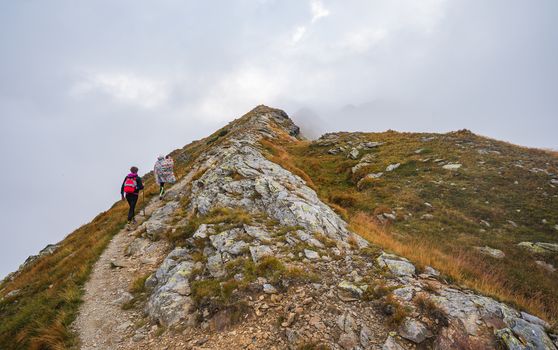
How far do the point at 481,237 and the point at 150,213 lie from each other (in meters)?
20.6

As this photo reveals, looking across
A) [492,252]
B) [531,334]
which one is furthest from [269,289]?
[492,252]

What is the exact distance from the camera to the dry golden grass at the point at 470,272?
343 inches

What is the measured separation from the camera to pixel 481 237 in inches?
597

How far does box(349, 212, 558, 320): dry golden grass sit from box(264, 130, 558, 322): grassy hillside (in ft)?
0.14

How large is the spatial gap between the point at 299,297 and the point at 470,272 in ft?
24.6

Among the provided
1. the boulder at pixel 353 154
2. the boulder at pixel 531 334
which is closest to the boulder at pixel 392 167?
the boulder at pixel 353 154

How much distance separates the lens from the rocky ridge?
22.2 feet

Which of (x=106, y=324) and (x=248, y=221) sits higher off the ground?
(x=248, y=221)

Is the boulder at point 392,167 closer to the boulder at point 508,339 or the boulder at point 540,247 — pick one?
the boulder at point 540,247

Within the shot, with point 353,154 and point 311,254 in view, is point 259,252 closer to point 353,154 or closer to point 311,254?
point 311,254

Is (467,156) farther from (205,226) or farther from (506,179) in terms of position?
(205,226)

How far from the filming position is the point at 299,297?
8.17m

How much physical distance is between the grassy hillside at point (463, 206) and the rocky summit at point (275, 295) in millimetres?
1200

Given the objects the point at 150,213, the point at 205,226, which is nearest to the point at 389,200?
the point at 205,226
